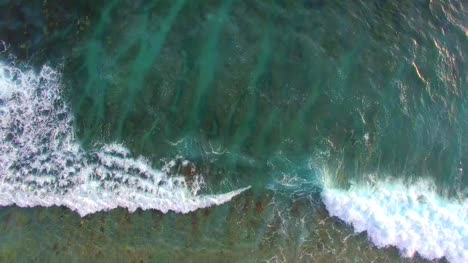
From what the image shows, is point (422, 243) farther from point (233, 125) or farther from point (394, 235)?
point (233, 125)

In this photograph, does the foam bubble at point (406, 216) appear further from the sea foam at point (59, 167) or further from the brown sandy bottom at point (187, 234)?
the sea foam at point (59, 167)

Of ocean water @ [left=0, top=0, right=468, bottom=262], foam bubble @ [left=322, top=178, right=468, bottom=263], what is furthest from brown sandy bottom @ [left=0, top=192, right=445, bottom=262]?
foam bubble @ [left=322, top=178, right=468, bottom=263]

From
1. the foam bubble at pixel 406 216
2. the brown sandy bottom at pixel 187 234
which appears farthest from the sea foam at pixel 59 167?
the foam bubble at pixel 406 216

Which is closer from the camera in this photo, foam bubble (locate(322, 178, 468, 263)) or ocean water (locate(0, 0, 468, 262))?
ocean water (locate(0, 0, 468, 262))

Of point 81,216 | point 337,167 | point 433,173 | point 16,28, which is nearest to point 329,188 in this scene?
point 337,167

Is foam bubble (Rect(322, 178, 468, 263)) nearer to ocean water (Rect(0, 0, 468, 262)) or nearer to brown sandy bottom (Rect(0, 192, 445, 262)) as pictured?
ocean water (Rect(0, 0, 468, 262))
